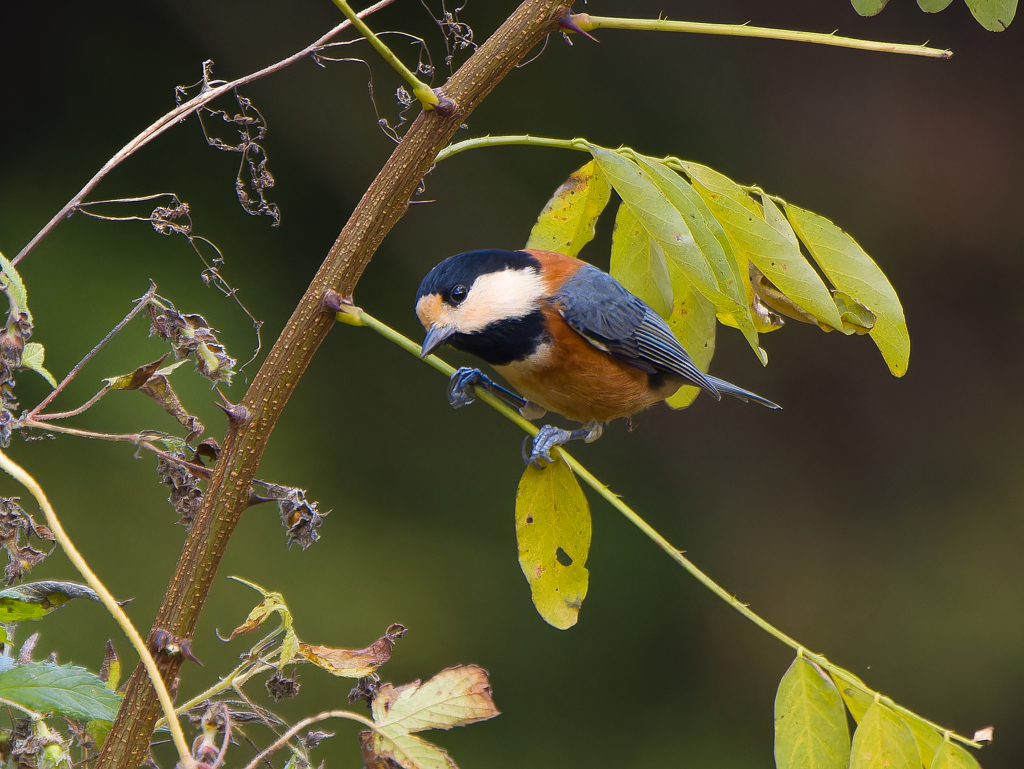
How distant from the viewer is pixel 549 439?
1300 mm

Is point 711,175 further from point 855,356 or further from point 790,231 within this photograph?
point 855,356

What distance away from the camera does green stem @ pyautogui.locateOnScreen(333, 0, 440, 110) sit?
2.41 feet

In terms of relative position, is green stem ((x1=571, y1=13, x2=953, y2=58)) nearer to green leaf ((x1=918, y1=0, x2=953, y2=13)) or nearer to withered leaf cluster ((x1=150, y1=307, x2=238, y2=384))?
green leaf ((x1=918, y1=0, x2=953, y2=13))

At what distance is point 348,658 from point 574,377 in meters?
0.77

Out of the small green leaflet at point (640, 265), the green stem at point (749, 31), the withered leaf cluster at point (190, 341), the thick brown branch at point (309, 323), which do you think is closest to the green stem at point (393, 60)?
the thick brown branch at point (309, 323)

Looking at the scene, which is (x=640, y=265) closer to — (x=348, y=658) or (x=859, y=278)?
(x=859, y=278)

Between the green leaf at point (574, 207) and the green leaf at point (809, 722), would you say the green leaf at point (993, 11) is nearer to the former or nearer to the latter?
the green leaf at point (574, 207)

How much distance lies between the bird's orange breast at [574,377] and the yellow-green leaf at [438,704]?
727 millimetres

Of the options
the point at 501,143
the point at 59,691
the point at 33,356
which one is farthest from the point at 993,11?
the point at 59,691

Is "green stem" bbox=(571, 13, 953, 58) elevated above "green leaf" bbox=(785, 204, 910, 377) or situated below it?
above

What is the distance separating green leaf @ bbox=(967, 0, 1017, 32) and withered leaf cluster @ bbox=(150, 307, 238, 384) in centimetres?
81

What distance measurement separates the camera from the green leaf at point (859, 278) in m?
1.00

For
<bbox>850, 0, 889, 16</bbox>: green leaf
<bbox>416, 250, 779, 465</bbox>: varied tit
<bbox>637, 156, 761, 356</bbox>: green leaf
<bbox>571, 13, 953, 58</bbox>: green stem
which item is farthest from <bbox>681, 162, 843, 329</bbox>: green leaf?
<bbox>416, 250, 779, 465</bbox>: varied tit

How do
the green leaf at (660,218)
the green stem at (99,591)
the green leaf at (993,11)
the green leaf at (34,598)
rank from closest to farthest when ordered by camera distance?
the green stem at (99,591) → the green leaf at (34,598) → the green leaf at (660,218) → the green leaf at (993,11)
